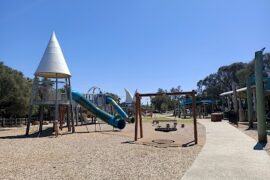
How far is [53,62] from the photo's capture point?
70.0 feet

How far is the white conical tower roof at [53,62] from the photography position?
2109 cm

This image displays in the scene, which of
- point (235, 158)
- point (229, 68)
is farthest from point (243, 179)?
point (229, 68)

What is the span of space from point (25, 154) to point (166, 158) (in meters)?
4.96

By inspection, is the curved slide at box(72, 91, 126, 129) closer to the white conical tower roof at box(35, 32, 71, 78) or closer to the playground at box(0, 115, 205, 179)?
the white conical tower roof at box(35, 32, 71, 78)

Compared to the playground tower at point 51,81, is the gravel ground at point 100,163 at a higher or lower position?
lower

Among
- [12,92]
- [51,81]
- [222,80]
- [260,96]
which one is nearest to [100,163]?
[260,96]

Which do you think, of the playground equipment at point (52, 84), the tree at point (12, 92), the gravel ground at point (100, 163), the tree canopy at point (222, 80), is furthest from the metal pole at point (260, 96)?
the tree canopy at point (222, 80)

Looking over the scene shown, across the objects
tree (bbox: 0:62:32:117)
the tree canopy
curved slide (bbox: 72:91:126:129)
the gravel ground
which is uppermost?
the tree canopy

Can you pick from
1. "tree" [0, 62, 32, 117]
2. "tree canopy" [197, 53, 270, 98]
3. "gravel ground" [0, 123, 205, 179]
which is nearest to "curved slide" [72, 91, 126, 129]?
"gravel ground" [0, 123, 205, 179]

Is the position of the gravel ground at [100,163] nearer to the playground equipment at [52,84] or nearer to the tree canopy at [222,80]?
the playground equipment at [52,84]

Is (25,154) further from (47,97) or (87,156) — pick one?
(47,97)

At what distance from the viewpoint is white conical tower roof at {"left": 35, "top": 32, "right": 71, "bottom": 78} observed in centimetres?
2109

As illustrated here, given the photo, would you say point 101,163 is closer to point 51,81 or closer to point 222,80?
point 51,81

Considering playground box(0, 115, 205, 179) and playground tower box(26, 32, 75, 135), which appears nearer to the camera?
playground box(0, 115, 205, 179)
